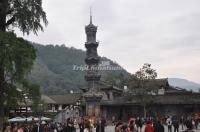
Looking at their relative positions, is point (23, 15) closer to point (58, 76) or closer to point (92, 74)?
point (92, 74)

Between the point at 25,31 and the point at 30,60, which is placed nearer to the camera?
the point at 30,60

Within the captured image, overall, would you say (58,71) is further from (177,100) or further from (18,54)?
Answer: (18,54)

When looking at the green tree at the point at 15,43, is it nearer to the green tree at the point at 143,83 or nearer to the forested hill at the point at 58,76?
the green tree at the point at 143,83

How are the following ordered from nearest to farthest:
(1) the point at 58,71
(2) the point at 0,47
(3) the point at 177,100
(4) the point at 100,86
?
(2) the point at 0,47 → (3) the point at 177,100 → (4) the point at 100,86 → (1) the point at 58,71

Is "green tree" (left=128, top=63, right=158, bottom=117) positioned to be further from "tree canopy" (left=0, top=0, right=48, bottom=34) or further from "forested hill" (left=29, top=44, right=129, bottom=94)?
"forested hill" (left=29, top=44, right=129, bottom=94)

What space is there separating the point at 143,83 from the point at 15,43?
4197cm

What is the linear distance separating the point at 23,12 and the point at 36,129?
1272cm

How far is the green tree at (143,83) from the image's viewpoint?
61.5 m

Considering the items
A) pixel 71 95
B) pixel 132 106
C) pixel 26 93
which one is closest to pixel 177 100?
pixel 132 106

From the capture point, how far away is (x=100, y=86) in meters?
82.7

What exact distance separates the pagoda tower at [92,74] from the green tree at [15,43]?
51.4 metres

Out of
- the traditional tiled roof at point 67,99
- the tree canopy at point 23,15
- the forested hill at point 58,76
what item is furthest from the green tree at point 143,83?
the forested hill at point 58,76

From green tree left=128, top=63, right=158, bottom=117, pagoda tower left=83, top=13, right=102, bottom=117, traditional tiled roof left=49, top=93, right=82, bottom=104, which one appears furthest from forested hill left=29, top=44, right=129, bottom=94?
green tree left=128, top=63, right=158, bottom=117

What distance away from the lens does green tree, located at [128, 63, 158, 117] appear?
202ft
